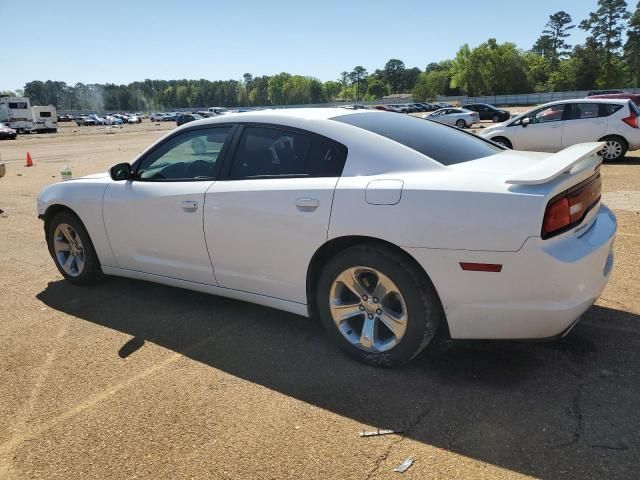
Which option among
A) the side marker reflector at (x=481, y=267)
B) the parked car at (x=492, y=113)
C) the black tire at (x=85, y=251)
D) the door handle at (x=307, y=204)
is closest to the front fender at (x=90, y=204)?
the black tire at (x=85, y=251)

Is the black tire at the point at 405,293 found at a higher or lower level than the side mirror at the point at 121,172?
lower

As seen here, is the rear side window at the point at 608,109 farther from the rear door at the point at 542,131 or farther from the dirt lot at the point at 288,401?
the dirt lot at the point at 288,401

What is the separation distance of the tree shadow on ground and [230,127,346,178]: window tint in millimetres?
1196

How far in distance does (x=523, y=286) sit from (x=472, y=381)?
71 centimetres

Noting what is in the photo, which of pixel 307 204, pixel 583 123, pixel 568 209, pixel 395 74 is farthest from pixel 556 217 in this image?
pixel 395 74

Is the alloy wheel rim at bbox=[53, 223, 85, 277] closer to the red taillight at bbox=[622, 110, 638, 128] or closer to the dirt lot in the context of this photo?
the dirt lot

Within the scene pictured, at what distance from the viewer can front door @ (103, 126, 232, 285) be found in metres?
→ 3.85

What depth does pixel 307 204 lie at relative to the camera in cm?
323

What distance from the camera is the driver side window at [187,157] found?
3914mm

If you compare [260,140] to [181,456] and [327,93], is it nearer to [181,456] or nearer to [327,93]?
[181,456]

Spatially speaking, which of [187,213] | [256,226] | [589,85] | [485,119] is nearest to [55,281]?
[187,213]

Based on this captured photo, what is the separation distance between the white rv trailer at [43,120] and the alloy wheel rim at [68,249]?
2400 inches

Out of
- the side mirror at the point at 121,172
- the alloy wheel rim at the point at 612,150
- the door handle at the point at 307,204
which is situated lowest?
the alloy wheel rim at the point at 612,150

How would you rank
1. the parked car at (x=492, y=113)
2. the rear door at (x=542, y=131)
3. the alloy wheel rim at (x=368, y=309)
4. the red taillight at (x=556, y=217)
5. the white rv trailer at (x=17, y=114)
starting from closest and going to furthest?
the red taillight at (x=556, y=217) < the alloy wheel rim at (x=368, y=309) < the rear door at (x=542, y=131) < the parked car at (x=492, y=113) < the white rv trailer at (x=17, y=114)
